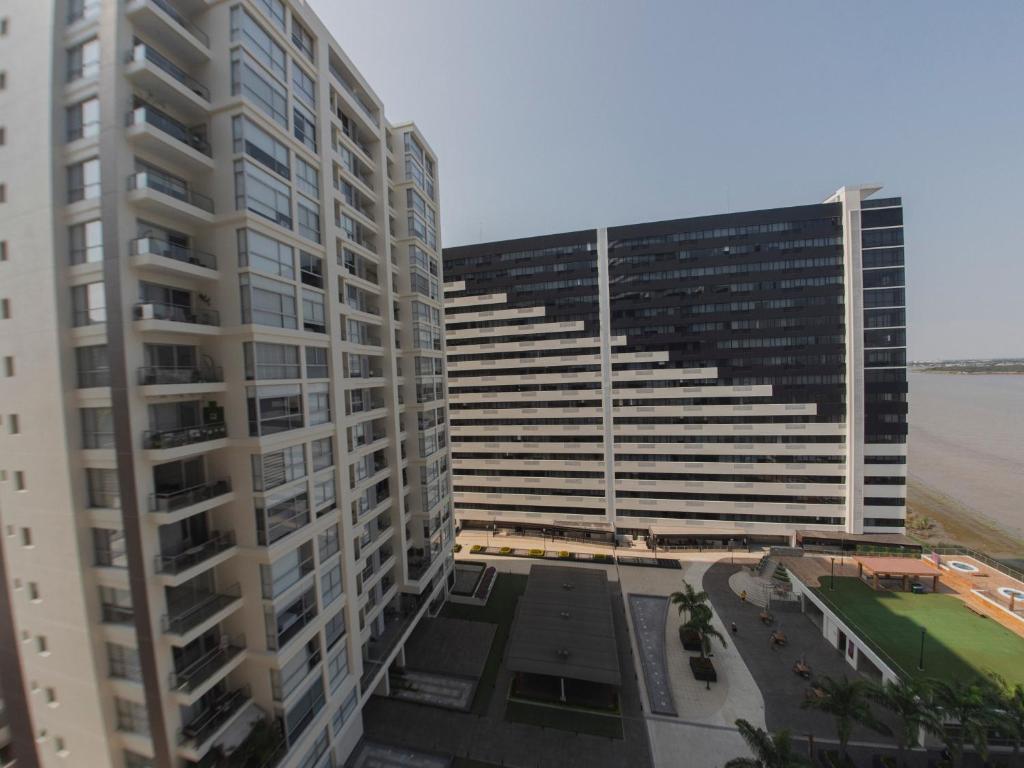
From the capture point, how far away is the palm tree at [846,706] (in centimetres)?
1772

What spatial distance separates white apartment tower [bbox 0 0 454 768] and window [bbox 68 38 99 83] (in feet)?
0.27

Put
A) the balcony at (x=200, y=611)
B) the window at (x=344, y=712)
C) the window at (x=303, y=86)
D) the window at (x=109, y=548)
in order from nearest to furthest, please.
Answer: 1. the window at (x=109, y=548)
2. the balcony at (x=200, y=611)
3. the window at (x=303, y=86)
4. the window at (x=344, y=712)

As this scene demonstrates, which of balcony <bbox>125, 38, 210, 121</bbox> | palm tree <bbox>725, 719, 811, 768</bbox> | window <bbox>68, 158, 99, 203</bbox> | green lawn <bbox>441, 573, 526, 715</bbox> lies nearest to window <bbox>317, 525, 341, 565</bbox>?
green lawn <bbox>441, 573, 526, 715</bbox>

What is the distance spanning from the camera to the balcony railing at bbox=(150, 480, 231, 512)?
42.1ft

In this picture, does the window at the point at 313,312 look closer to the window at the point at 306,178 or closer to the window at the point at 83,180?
the window at the point at 306,178

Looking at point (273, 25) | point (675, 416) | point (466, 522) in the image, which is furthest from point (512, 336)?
point (273, 25)

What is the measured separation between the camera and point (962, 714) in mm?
17172

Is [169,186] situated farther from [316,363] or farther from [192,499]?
[192,499]

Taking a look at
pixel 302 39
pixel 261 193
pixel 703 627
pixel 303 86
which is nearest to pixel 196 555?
pixel 261 193

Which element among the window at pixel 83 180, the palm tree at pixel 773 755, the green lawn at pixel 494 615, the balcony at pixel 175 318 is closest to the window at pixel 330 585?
the green lawn at pixel 494 615

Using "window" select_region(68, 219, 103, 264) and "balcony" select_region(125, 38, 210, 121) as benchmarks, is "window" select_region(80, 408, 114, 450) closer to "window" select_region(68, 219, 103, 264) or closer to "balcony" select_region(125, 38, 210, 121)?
"window" select_region(68, 219, 103, 264)

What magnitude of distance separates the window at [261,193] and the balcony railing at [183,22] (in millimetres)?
4917

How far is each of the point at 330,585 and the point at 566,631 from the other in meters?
16.5

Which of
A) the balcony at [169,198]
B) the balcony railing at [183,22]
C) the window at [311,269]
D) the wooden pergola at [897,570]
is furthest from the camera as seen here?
the wooden pergola at [897,570]
